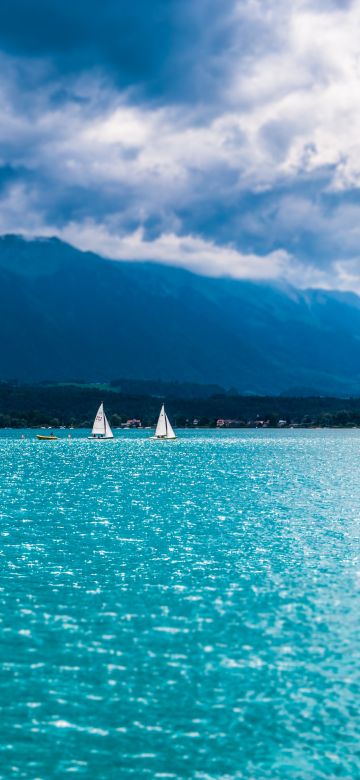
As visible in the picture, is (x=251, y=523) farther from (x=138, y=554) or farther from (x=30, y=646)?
(x=30, y=646)

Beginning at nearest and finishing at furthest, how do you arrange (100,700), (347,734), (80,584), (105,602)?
1. (347,734)
2. (100,700)
3. (105,602)
4. (80,584)

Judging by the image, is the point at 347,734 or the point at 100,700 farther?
the point at 100,700

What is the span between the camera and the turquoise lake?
Result: 2769cm

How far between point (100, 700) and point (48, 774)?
6337 millimetres

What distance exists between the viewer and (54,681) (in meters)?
34.4

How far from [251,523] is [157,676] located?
168 ft

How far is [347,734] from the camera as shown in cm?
2914

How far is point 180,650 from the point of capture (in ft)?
126

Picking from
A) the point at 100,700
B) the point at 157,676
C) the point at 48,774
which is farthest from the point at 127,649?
the point at 48,774

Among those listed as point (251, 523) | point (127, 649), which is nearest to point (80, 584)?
point (127, 649)

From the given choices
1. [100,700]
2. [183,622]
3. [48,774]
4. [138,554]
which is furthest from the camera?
[138,554]

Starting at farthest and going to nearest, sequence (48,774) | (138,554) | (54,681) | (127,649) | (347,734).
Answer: (138,554)
(127,649)
(54,681)
(347,734)
(48,774)

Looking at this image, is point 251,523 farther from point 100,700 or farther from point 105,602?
point 100,700

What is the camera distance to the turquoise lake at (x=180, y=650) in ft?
90.8
